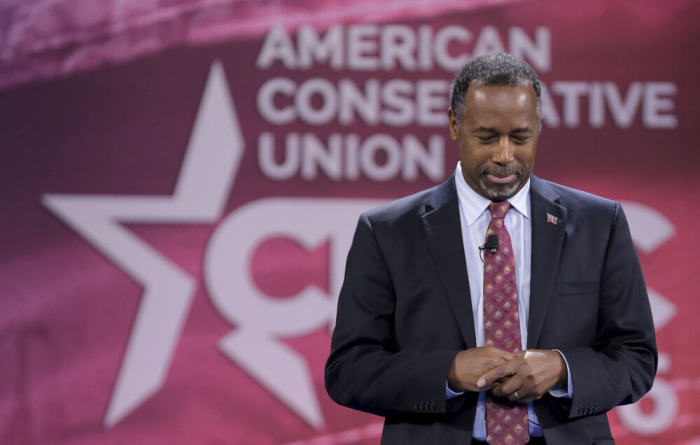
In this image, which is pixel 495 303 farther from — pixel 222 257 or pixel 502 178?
pixel 222 257

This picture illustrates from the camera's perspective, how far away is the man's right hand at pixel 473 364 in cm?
160

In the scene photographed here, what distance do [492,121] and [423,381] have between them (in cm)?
52

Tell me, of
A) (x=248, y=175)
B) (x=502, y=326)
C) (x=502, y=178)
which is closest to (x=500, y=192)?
(x=502, y=178)

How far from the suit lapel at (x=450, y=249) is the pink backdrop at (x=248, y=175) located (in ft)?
6.53

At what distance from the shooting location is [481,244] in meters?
1.80

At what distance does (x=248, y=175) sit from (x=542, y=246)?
89.0 inches

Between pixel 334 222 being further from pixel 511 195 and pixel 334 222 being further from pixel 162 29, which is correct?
pixel 511 195

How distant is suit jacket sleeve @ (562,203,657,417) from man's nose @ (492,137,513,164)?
0.88 ft

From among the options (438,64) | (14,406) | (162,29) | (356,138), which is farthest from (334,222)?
(14,406)

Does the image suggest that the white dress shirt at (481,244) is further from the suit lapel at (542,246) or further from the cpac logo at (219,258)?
the cpac logo at (219,258)

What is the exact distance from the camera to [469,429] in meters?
1.69

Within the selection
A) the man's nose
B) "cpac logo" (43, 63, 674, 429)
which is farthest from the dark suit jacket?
"cpac logo" (43, 63, 674, 429)

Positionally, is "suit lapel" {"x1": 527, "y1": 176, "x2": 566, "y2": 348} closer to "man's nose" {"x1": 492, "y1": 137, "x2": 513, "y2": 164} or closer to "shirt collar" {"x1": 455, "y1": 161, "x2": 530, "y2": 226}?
"shirt collar" {"x1": 455, "y1": 161, "x2": 530, "y2": 226}

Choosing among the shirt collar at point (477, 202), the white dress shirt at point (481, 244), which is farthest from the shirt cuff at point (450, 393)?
the shirt collar at point (477, 202)
